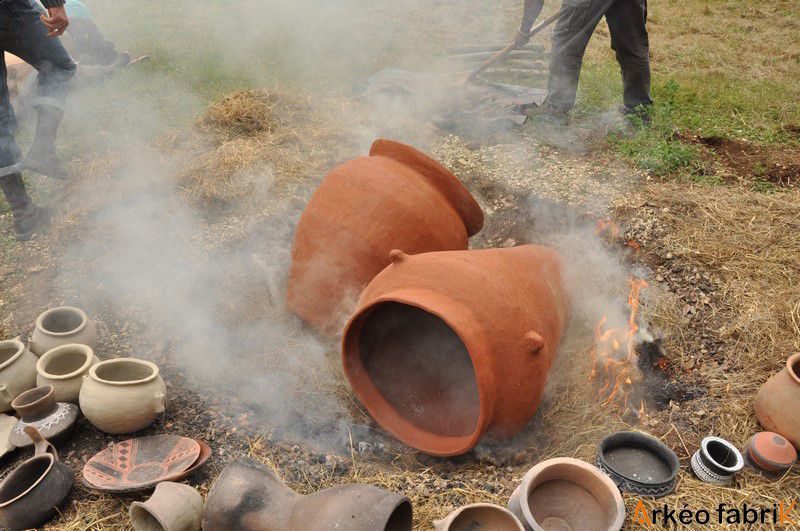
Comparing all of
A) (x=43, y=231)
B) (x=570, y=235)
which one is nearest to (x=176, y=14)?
(x=43, y=231)

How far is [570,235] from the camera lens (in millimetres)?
4223

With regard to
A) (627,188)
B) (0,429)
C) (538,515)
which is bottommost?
(0,429)

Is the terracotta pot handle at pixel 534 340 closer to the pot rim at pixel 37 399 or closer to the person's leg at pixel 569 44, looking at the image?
the pot rim at pixel 37 399

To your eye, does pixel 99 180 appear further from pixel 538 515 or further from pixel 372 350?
Result: pixel 538 515

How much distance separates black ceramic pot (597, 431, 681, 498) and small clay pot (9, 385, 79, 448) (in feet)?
8.96

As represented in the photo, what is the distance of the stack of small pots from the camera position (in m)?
2.43

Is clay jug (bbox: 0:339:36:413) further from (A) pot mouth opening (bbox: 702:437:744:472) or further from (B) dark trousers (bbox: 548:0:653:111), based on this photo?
(B) dark trousers (bbox: 548:0:653:111)

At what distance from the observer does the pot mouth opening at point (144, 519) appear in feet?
7.44

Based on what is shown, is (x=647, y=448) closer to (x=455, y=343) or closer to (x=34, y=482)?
(x=455, y=343)

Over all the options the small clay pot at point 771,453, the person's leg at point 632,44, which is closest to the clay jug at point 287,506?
the small clay pot at point 771,453

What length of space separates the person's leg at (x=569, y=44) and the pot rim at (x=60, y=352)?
4714 mm

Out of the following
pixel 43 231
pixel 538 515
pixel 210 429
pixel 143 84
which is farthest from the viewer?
pixel 143 84

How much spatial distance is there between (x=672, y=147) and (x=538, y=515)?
3859mm

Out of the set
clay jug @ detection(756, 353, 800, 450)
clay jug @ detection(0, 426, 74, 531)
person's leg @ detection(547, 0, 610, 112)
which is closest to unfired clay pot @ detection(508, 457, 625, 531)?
clay jug @ detection(756, 353, 800, 450)
